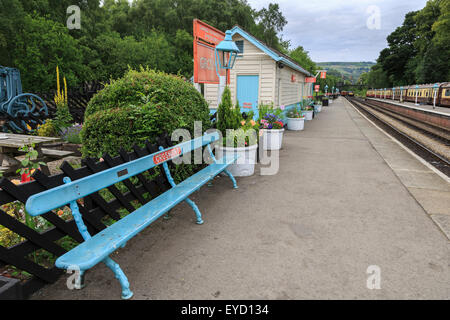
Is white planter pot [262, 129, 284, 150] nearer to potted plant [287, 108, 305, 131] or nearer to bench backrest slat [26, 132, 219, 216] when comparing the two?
bench backrest slat [26, 132, 219, 216]

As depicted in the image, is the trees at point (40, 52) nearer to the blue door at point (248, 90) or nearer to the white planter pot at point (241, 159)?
the blue door at point (248, 90)

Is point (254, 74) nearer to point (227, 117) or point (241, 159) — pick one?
point (227, 117)

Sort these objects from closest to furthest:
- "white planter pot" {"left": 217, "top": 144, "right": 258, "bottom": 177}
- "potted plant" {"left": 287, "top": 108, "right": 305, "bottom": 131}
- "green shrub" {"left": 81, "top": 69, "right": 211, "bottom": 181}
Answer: "green shrub" {"left": 81, "top": 69, "right": 211, "bottom": 181} < "white planter pot" {"left": 217, "top": 144, "right": 258, "bottom": 177} < "potted plant" {"left": 287, "top": 108, "right": 305, "bottom": 131}

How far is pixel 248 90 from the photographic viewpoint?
46.7 feet

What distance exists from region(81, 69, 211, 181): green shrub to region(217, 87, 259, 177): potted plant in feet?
2.97

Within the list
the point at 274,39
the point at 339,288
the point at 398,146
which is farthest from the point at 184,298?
the point at 274,39

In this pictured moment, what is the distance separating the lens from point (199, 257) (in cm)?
335

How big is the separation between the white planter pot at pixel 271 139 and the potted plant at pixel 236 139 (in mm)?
2364

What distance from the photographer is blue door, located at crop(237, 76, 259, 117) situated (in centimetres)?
1412

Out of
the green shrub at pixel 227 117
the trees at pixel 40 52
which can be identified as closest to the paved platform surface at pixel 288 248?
the green shrub at pixel 227 117

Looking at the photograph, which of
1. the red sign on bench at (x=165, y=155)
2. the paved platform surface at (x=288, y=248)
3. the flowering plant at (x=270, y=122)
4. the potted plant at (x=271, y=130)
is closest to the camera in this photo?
the paved platform surface at (x=288, y=248)

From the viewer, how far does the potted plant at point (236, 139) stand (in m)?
6.33

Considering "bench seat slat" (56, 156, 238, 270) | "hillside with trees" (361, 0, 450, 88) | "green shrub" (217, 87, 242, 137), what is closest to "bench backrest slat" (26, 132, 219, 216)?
"bench seat slat" (56, 156, 238, 270)

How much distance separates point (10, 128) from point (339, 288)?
1170 cm
